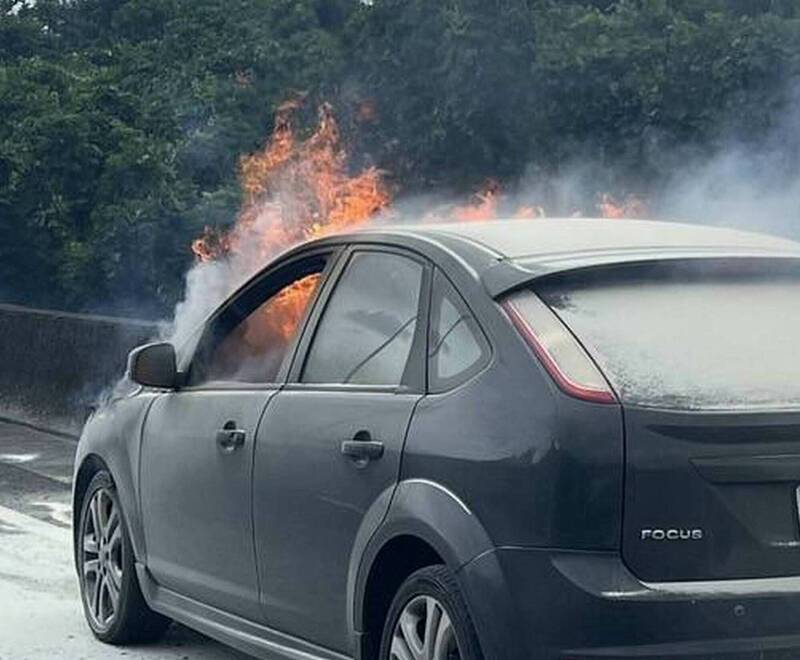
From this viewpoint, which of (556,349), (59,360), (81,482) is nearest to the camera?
(556,349)

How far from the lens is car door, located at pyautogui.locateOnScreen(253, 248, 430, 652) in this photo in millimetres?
4762

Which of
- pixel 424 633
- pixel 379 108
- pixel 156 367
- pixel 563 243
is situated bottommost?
pixel 424 633

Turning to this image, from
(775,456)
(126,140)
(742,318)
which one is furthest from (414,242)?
(126,140)

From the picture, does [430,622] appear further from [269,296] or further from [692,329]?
[269,296]

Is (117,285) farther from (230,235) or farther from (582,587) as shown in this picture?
(582,587)

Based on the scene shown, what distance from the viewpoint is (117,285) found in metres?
20.2

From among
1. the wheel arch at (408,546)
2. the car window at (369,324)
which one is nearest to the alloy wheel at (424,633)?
the wheel arch at (408,546)

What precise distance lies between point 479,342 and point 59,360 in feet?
32.6

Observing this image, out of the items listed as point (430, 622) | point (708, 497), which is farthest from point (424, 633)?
point (708, 497)

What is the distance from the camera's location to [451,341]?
467 centimetres

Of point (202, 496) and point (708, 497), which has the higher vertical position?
point (708, 497)

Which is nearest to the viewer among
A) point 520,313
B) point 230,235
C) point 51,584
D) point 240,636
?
point 520,313

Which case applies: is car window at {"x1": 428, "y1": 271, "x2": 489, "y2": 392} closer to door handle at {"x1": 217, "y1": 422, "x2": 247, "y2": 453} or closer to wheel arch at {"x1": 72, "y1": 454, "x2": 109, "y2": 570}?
door handle at {"x1": 217, "y1": 422, "x2": 247, "y2": 453}

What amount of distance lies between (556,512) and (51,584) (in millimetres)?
4399
